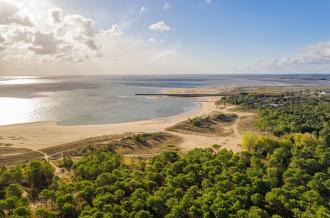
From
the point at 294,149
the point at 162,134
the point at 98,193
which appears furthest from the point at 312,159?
the point at 162,134

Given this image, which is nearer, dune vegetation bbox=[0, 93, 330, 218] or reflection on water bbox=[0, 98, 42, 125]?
dune vegetation bbox=[0, 93, 330, 218]

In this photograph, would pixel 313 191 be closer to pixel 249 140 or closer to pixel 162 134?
pixel 249 140

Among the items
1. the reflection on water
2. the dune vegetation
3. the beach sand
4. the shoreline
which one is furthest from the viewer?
the reflection on water

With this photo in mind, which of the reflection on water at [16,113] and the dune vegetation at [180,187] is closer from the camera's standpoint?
the dune vegetation at [180,187]

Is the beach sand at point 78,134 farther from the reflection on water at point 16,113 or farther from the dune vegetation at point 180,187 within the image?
the dune vegetation at point 180,187

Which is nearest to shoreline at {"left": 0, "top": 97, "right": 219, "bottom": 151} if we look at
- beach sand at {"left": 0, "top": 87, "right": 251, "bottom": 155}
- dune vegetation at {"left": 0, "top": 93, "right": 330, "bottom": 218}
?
beach sand at {"left": 0, "top": 87, "right": 251, "bottom": 155}

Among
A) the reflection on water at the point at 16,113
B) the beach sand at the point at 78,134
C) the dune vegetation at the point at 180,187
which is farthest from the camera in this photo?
the reflection on water at the point at 16,113

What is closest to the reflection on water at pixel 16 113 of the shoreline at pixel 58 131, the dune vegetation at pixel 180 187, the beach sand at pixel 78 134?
the shoreline at pixel 58 131

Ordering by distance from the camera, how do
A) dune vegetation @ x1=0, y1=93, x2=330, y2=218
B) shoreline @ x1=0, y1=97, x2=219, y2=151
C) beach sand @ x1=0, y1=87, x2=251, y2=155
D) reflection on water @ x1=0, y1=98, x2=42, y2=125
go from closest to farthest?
Answer: dune vegetation @ x1=0, y1=93, x2=330, y2=218
beach sand @ x1=0, y1=87, x2=251, y2=155
shoreline @ x1=0, y1=97, x2=219, y2=151
reflection on water @ x1=0, y1=98, x2=42, y2=125

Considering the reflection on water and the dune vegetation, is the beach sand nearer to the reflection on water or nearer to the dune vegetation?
the reflection on water
